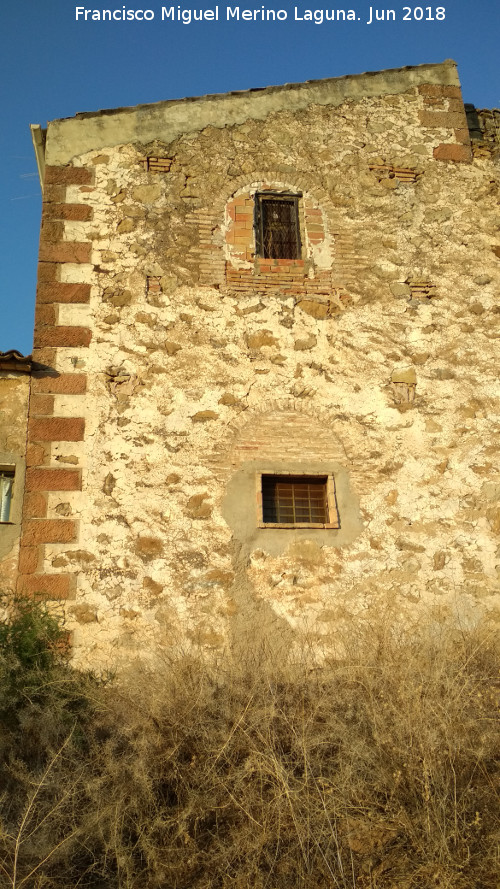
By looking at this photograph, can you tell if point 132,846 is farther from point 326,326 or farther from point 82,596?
point 326,326

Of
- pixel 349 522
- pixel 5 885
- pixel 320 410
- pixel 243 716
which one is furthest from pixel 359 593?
pixel 5 885

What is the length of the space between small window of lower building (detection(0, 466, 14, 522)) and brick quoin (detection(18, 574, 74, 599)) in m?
0.75

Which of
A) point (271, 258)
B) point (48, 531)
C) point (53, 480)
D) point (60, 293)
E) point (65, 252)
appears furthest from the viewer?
point (271, 258)

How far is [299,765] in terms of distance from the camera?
502cm

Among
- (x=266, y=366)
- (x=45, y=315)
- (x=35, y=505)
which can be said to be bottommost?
(x=35, y=505)

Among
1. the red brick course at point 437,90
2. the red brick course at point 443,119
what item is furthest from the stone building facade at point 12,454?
the red brick course at point 437,90

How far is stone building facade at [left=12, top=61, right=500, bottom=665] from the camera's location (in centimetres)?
745

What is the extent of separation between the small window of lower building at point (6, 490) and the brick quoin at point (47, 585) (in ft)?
2.44

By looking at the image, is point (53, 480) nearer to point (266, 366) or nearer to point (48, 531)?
point (48, 531)

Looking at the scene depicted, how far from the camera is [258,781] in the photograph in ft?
15.9

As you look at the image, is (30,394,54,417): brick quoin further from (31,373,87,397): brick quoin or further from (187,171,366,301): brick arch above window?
(187,171,366,301): brick arch above window

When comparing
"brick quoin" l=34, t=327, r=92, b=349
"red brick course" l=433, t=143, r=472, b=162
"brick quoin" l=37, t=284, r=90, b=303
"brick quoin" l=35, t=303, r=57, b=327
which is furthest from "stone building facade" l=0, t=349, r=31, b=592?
"red brick course" l=433, t=143, r=472, b=162

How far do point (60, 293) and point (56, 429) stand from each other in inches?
64.4

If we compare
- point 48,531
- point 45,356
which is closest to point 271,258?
point 45,356
